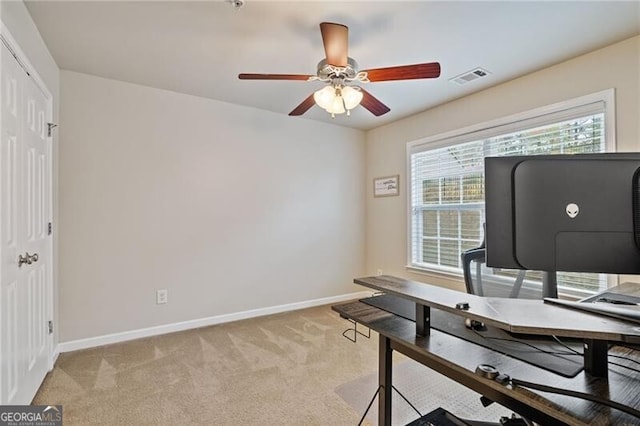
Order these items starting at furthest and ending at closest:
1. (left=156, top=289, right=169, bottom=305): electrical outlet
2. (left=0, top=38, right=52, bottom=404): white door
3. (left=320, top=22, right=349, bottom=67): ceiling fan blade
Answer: (left=156, top=289, right=169, bottom=305): electrical outlet
(left=320, top=22, right=349, bottom=67): ceiling fan blade
(left=0, top=38, right=52, bottom=404): white door

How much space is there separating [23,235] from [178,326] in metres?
1.72

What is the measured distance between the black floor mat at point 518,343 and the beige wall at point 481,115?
211cm

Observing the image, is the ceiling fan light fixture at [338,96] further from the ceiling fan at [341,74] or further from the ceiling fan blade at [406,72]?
the ceiling fan blade at [406,72]

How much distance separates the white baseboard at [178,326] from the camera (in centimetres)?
278

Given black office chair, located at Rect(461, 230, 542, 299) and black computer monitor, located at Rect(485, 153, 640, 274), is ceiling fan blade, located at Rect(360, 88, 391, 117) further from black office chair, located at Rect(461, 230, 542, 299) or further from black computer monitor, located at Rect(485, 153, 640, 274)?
black computer monitor, located at Rect(485, 153, 640, 274)

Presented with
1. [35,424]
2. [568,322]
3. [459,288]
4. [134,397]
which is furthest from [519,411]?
[459,288]

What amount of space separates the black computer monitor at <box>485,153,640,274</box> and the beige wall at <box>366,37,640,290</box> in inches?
80.7

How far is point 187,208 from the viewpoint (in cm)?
329

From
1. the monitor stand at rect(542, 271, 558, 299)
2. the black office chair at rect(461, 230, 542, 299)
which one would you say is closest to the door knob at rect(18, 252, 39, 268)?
the black office chair at rect(461, 230, 542, 299)

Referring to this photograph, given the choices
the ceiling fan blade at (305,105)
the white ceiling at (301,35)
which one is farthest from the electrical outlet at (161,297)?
the ceiling fan blade at (305,105)

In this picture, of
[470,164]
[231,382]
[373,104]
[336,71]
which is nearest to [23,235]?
[231,382]

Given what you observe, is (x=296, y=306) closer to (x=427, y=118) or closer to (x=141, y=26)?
(x=427, y=118)

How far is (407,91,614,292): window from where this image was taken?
2.53m

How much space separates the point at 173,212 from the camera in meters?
3.23
